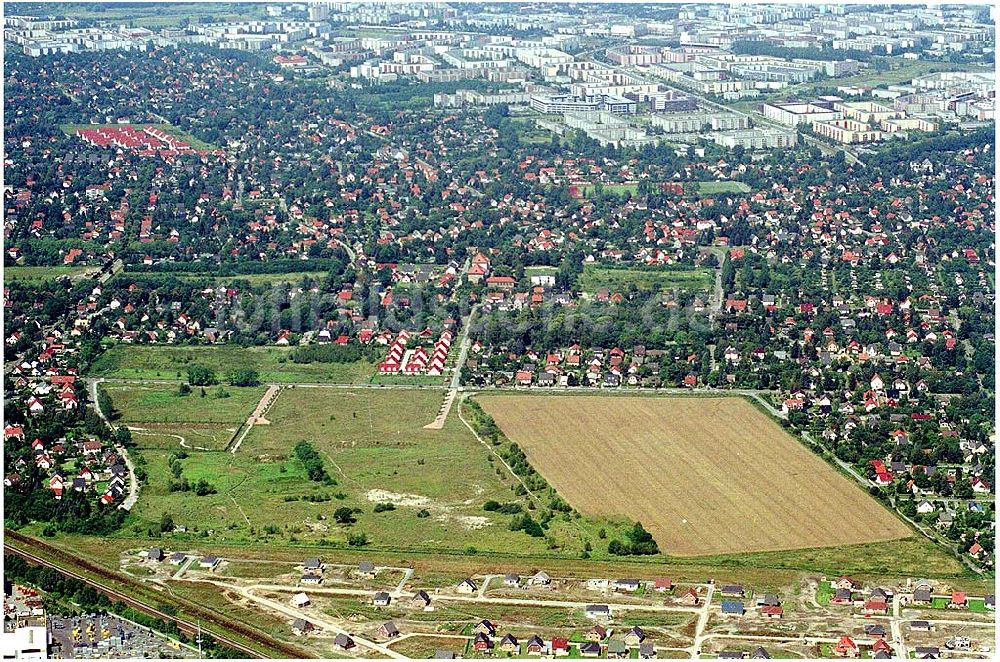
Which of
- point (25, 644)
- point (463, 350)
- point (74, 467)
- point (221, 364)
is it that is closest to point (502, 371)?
point (463, 350)

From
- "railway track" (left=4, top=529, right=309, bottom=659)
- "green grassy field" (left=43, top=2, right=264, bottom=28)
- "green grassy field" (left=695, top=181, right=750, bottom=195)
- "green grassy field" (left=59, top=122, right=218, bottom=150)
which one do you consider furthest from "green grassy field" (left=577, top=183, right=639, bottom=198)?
"green grassy field" (left=43, top=2, right=264, bottom=28)

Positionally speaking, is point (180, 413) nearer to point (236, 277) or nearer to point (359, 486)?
point (359, 486)

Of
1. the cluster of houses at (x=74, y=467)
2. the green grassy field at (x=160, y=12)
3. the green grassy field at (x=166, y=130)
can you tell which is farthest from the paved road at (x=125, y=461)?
the green grassy field at (x=160, y=12)

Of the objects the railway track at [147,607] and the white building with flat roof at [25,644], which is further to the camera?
the railway track at [147,607]

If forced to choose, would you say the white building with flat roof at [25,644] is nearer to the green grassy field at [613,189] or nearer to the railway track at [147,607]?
the railway track at [147,607]

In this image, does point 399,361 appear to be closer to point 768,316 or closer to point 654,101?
point 768,316

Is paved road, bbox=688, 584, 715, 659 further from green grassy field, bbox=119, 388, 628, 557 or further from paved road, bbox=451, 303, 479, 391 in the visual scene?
paved road, bbox=451, 303, 479, 391

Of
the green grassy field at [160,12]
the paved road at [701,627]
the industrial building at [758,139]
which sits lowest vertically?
the green grassy field at [160,12]
